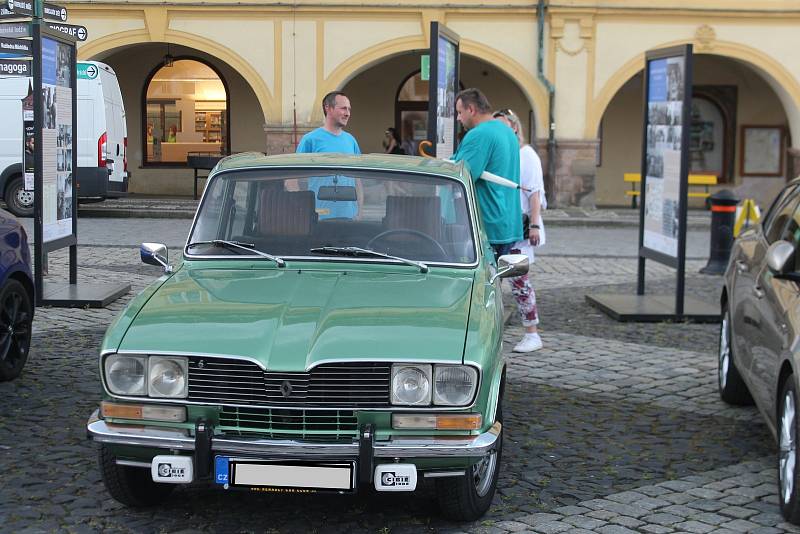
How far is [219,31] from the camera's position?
78.6ft

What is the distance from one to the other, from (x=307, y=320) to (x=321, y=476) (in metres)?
0.68

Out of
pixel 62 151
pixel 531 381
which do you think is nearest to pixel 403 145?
pixel 62 151

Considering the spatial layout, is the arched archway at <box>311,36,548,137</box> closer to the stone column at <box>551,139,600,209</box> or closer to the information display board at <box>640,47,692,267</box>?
the stone column at <box>551,139,600,209</box>

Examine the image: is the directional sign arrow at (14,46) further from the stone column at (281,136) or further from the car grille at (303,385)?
the stone column at (281,136)

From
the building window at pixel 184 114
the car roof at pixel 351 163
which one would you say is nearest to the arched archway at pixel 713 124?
the building window at pixel 184 114

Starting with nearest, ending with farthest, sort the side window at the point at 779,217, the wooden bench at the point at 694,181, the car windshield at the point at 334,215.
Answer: the car windshield at the point at 334,215, the side window at the point at 779,217, the wooden bench at the point at 694,181

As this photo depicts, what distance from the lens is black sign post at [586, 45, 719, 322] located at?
1051 centimetres

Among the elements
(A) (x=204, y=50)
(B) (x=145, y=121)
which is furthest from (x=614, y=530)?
(B) (x=145, y=121)

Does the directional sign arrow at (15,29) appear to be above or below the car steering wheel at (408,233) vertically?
above

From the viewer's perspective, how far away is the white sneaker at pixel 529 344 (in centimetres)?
924

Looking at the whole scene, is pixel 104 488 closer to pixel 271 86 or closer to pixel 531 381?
pixel 531 381

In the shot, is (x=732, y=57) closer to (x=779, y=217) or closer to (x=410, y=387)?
(x=779, y=217)

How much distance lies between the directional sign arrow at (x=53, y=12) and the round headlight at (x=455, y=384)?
26.4 ft

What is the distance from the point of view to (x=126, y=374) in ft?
15.8
